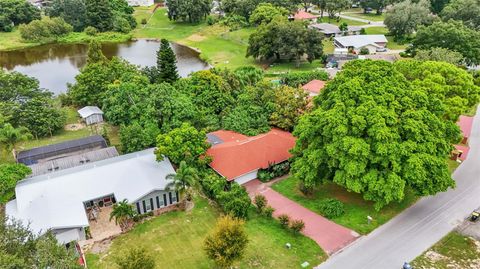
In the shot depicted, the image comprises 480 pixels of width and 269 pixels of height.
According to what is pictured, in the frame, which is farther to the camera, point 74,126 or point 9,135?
point 74,126

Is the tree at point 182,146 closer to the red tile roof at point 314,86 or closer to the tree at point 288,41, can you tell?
the red tile roof at point 314,86

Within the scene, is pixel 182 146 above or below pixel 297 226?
above

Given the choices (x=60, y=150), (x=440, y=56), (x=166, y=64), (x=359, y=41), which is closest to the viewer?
(x=60, y=150)

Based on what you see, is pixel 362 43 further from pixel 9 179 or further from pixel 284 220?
pixel 9 179

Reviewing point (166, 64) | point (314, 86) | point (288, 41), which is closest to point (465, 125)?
point (314, 86)

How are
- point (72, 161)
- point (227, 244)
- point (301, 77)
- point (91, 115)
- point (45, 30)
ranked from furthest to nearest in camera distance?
1. point (45, 30)
2. point (301, 77)
3. point (91, 115)
4. point (72, 161)
5. point (227, 244)

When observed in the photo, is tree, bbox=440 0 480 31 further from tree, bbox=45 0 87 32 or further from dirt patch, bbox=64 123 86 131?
tree, bbox=45 0 87 32

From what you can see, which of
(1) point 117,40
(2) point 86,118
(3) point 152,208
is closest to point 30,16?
(1) point 117,40
